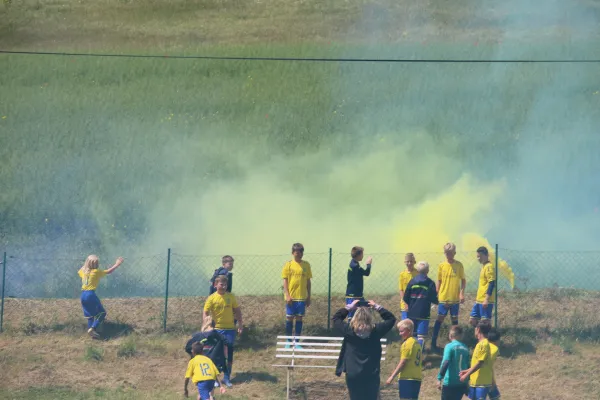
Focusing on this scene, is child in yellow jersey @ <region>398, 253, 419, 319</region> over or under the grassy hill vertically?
over

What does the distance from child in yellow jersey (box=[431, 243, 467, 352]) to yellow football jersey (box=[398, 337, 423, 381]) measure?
162 inches

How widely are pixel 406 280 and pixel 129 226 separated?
1119cm

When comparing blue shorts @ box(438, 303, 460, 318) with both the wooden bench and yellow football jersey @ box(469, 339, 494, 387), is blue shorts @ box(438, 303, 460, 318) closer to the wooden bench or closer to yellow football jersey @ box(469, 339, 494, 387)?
the wooden bench

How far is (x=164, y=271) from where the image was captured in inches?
953

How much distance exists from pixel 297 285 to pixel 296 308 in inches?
18.1

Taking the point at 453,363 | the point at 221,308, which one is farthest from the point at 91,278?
the point at 453,363

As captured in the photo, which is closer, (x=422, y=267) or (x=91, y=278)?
(x=422, y=267)

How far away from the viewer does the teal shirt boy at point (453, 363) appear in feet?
48.6

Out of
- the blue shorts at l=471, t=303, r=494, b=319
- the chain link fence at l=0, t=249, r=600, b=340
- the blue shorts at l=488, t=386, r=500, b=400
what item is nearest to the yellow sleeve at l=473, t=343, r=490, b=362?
the blue shorts at l=488, t=386, r=500, b=400

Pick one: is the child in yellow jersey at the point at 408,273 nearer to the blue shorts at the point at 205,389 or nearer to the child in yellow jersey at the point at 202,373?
the child in yellow jersey at the point at 202,373

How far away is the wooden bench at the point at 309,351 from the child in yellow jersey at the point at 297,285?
0.81ft

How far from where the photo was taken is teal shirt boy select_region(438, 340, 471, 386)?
14.8 m

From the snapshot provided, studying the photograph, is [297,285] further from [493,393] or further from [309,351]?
[493,393]

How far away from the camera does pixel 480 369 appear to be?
15.1 m
